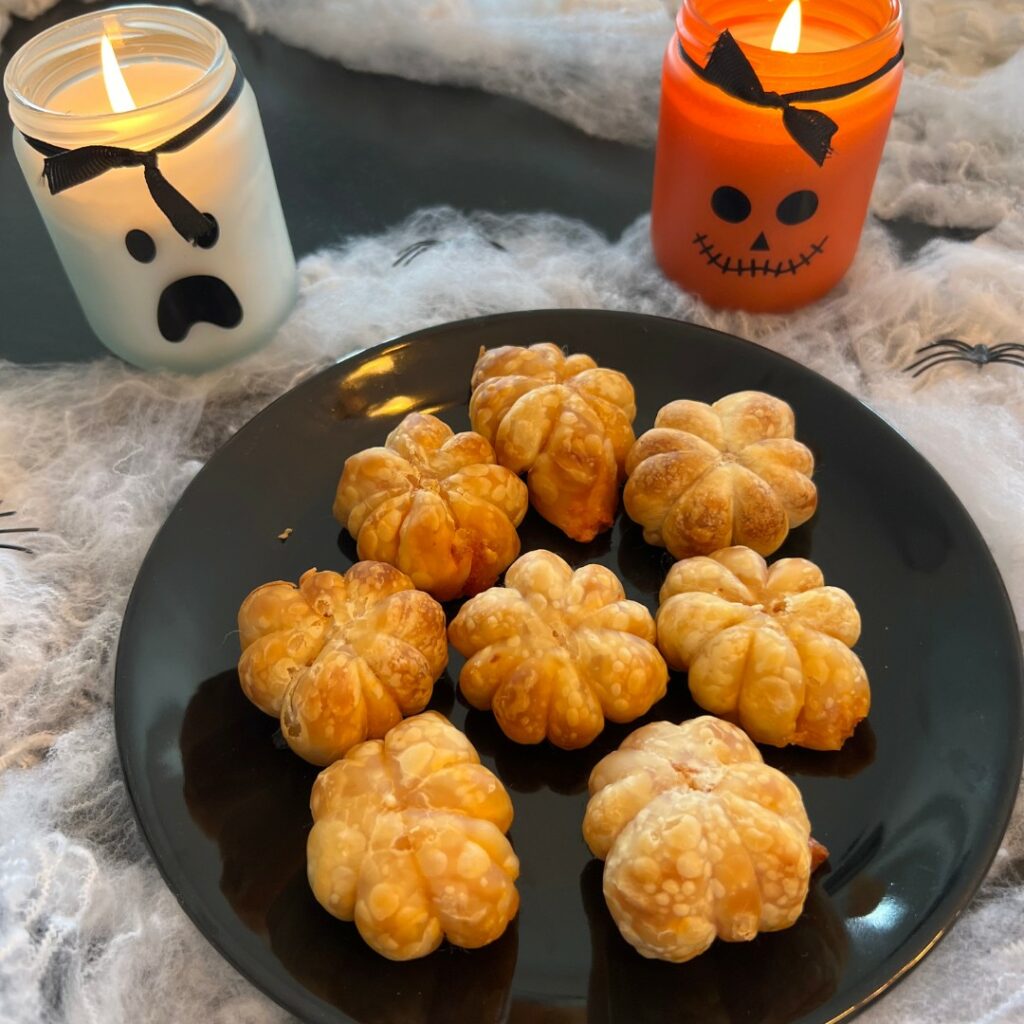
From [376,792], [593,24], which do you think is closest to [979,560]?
[376,792]

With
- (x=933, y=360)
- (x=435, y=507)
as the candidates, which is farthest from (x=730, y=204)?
(x=435, y=507)

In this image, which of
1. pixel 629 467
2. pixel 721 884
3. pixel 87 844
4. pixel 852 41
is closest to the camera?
pixel 721 884

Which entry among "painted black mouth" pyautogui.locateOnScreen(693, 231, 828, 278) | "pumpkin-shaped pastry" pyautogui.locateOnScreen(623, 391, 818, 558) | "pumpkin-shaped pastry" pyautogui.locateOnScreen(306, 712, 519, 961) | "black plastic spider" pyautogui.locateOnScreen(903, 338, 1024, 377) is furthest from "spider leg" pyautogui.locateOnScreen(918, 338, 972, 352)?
"pumpkin-shaped pastry" pyautogui.locateOnScreen(306, 712, 519, 961)

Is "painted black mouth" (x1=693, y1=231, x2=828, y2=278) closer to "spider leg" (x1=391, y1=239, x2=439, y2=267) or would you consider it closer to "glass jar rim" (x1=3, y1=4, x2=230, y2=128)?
"spider leg" (x1=391, y1=239, x2=439, y2=267)

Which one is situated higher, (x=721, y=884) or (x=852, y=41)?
(x=852, y=41)

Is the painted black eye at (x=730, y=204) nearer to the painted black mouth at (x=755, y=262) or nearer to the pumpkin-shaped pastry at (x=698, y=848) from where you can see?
the painted black mouth at (x=755, y=262)

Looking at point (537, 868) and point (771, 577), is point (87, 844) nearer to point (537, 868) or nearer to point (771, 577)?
point (537, 868)
